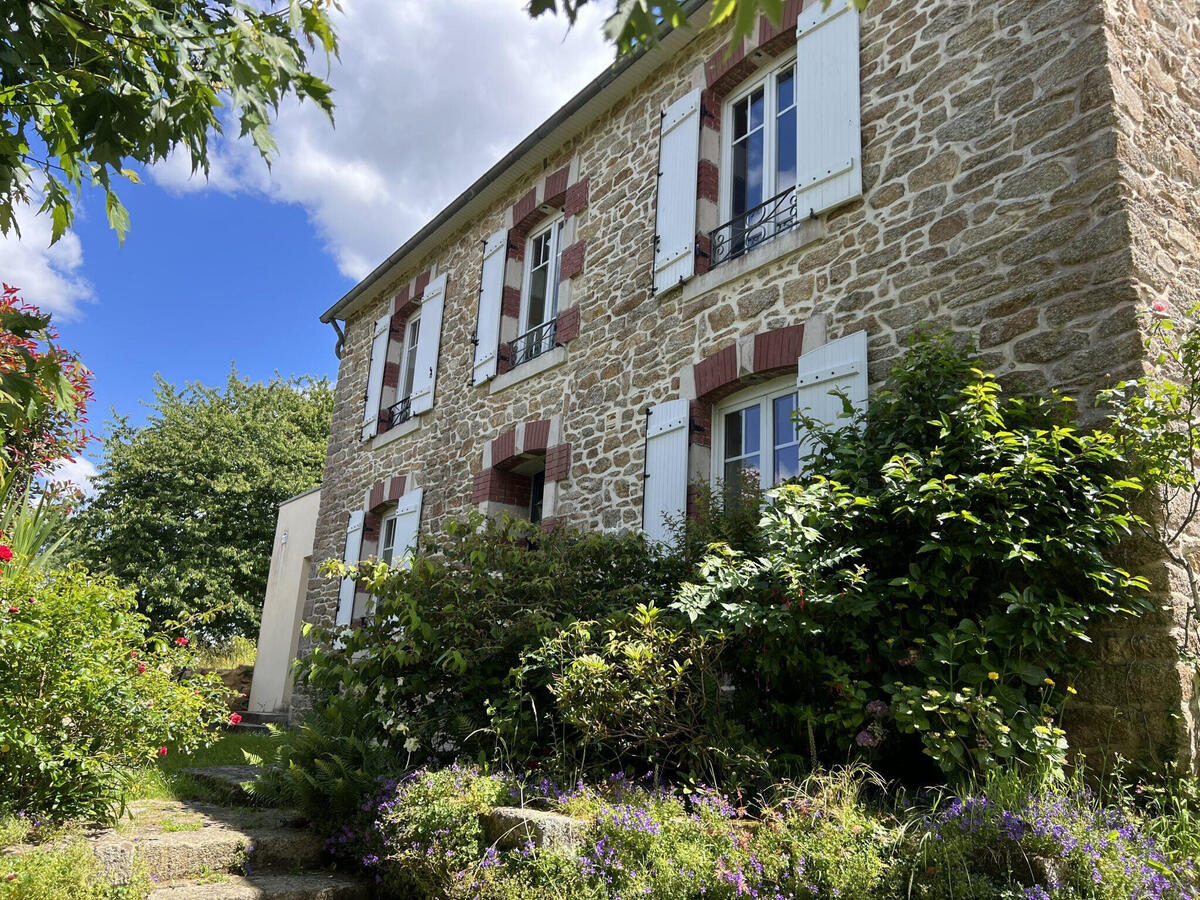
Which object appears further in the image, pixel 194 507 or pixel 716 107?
pixel 194 507

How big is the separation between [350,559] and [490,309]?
3.70 metres

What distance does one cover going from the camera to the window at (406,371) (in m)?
10.5

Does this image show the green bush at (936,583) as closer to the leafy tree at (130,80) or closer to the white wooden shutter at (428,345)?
the leafy tree at (130,80)

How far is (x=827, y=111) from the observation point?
5.72 m

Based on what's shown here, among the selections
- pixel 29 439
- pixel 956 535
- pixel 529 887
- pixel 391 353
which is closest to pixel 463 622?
pixel 529 887

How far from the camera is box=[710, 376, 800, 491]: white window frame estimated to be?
570cm

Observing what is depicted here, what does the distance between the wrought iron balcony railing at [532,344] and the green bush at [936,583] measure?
4.26 meters

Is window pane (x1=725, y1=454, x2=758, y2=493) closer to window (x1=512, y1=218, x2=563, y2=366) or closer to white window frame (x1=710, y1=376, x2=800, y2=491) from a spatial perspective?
white window frame (x1=710, y1=376, x2=800, y2=491)

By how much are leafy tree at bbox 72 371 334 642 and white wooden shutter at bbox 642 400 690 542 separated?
1424cm

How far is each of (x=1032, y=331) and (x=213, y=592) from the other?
17.7 metres

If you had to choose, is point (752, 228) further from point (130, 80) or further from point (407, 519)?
point (407, 519)

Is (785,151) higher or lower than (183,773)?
higher

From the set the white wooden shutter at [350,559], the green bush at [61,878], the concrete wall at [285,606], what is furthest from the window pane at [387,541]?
the green bush at [61,878]

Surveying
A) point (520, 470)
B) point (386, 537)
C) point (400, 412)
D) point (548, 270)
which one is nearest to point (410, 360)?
point (400, 412)
